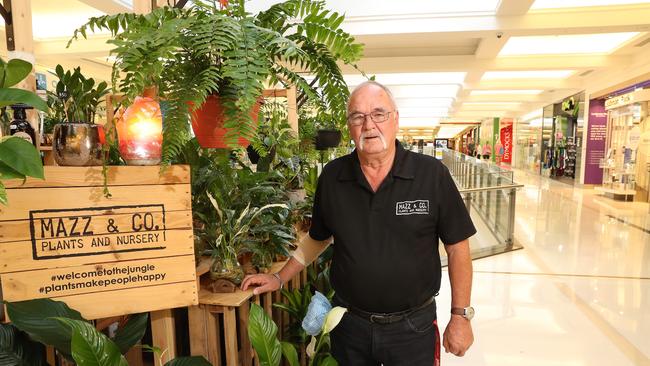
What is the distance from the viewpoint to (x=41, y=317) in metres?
1.12

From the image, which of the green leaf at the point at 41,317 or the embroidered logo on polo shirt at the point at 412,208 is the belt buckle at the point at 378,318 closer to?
the embroidered logo on polo shirt at the point at 412,208

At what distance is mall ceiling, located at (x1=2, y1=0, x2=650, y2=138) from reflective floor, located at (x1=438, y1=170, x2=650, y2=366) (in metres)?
3.39

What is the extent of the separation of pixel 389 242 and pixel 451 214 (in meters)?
0.26

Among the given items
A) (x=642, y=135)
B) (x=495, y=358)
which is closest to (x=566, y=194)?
(x=642, y=135)

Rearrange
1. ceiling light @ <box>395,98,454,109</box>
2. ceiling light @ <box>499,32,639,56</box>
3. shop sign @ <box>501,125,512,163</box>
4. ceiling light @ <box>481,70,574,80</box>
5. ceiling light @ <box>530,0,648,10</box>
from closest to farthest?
ceiling light @ <box>530,0,648,10</box>
ceiling light @ <box>499,32,639,56</box>
ceiling light @ <box>481,70,574,80</box>
ceiling light @ <box>395,98,454,109</box>
shop sign @ <box>501,125,512,163</box>

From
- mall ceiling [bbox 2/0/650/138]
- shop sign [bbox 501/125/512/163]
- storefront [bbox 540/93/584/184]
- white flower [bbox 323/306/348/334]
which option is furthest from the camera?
shop sign [bbox 501/125/512/163]

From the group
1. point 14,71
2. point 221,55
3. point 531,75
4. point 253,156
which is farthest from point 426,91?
point 14,71

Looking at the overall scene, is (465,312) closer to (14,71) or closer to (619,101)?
(14,71)

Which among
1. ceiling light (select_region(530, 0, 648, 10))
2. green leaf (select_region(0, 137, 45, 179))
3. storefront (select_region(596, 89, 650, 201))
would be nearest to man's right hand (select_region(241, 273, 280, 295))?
green leaf (select_region(0, 137, 45, 179))

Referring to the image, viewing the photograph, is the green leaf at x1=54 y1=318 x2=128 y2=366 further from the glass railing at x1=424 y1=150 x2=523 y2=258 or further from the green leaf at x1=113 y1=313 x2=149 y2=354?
the glass railing at x1=424 y1=150 x2=523 y2=258

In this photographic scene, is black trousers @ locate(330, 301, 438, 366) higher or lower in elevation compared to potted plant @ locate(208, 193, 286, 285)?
lower

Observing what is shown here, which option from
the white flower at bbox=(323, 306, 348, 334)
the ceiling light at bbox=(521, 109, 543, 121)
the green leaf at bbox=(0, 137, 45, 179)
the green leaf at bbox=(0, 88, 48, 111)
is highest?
the ceiling light at bbox=(521, 109, 543, 121)

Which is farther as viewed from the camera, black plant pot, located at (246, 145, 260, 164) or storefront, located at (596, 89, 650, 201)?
storefront, located at (596, 89, 650, 201)

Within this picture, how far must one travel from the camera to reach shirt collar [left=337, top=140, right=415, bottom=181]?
157 cm
